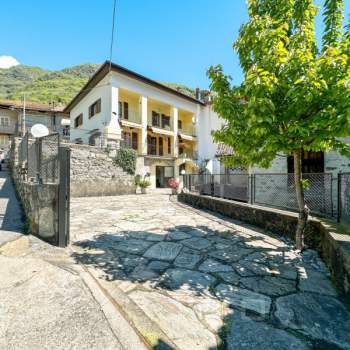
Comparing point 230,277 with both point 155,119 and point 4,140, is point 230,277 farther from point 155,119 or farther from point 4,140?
point 4,140

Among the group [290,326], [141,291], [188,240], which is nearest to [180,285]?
[141,291]

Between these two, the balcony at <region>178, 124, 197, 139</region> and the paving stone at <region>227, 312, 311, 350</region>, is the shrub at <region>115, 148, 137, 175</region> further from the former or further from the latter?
the paving stone at <region>227, 312, 311, 350</region>

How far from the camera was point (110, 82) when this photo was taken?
55.1 ft

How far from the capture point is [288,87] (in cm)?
315

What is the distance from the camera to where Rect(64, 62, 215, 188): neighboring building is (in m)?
17.0

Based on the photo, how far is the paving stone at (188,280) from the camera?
2744mm

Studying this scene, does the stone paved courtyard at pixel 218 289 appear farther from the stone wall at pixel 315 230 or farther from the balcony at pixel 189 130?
the balcony at pixel 189 130

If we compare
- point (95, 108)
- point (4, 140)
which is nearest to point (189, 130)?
point (95, 108)

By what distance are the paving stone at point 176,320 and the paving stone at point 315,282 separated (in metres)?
1.65

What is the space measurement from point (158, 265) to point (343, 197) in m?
4.05

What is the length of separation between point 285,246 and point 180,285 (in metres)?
2.69

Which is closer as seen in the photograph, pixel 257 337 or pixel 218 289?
pixel 257 337

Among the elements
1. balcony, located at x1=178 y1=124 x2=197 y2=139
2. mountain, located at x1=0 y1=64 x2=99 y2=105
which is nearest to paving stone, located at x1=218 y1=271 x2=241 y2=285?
balcony, located at x1=178 y1=124 x2=197 y2=139

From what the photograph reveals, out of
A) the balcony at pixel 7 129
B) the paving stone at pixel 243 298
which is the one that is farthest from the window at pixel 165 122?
the balcony at pixel 7 129
